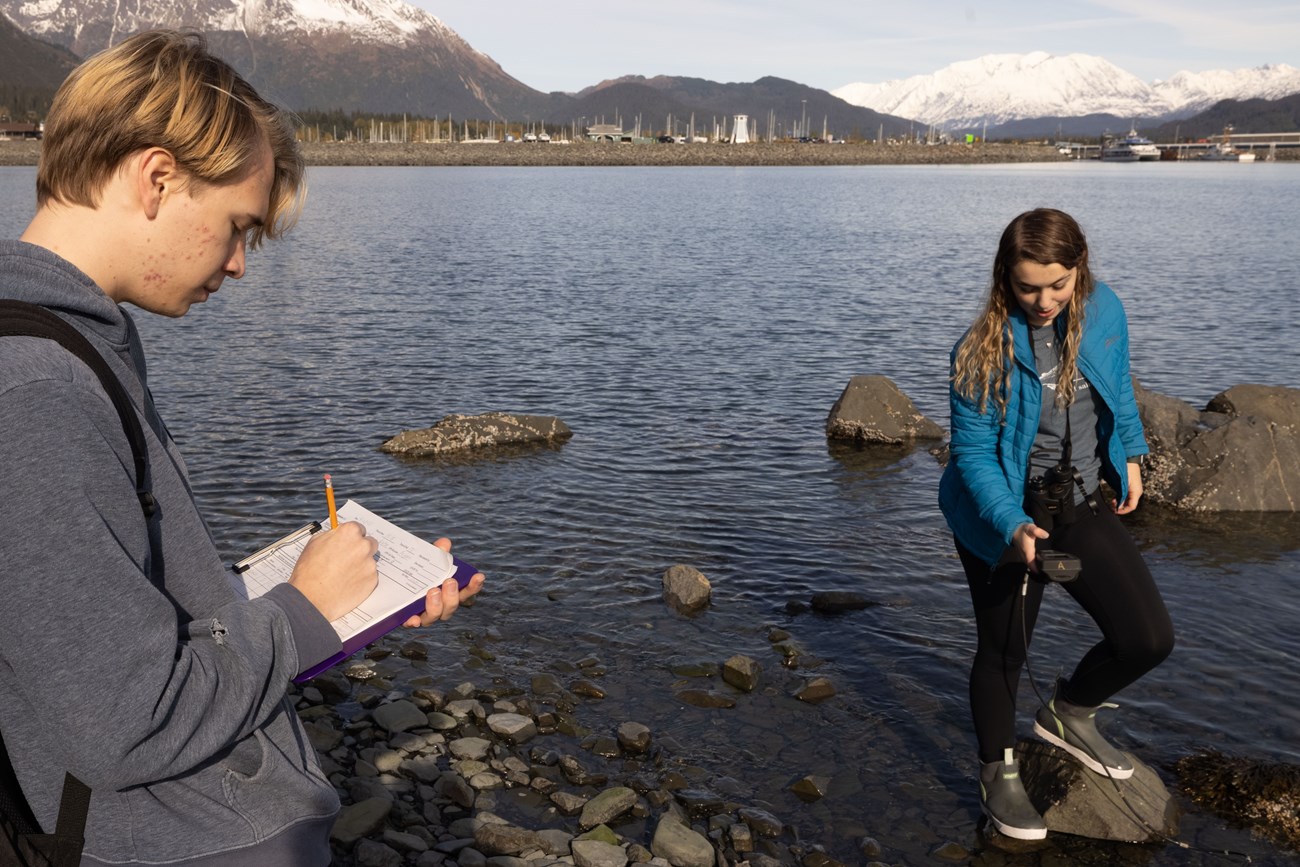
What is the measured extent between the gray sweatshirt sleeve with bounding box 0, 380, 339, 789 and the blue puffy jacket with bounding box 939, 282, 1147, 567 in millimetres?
4506

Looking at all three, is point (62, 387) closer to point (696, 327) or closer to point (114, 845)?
point (114, 845)

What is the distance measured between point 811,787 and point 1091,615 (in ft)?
8.52

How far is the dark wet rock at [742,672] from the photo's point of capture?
8867 mm

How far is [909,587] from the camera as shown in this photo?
11.2 m

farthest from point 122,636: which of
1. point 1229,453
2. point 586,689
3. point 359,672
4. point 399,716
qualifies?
point 1229,453

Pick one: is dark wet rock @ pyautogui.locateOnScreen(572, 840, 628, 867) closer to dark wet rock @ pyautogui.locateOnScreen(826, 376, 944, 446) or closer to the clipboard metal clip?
the clipboard metal clip

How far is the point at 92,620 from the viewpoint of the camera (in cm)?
171

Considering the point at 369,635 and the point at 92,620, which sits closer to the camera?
the point at 92,620

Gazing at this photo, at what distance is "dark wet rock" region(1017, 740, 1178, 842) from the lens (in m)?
6.61

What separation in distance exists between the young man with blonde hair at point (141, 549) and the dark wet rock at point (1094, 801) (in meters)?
5.71

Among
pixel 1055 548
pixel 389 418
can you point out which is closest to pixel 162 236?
pixel 1055 548

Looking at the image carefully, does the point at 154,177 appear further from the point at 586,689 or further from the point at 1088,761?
the point at 586,689

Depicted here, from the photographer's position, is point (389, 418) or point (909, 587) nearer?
point (909, 587)

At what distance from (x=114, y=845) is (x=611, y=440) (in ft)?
50.4
